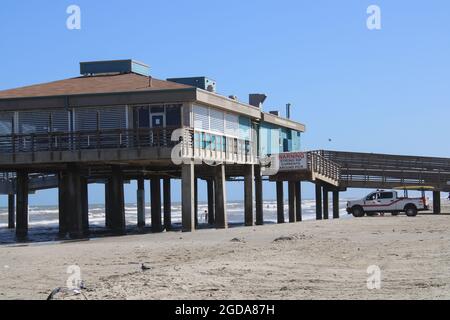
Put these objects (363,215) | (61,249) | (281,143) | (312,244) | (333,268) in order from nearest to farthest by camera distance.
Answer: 1. (333,268)
2. (312,244)
3. (61,249)
4. (363,215)
5. (281,143)

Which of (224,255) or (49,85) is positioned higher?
(49,85)

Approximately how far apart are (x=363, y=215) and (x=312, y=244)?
927 inches

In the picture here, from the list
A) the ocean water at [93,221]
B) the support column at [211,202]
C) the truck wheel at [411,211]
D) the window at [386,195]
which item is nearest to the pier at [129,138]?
the ocean water at [93,221]

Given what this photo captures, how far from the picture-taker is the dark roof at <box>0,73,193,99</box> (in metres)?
32.6

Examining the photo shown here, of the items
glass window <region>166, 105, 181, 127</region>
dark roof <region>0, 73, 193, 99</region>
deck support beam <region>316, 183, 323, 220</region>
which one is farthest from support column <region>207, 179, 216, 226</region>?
glass window <region>166, 105, 181, 127</region>

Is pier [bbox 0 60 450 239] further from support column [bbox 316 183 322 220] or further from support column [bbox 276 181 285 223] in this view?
support column [bbox 316 183 322 220]

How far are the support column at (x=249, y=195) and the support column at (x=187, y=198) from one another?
24.3ft

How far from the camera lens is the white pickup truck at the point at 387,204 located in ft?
139

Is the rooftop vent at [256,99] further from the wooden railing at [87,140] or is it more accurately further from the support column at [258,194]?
the wooden railing at [87,140]

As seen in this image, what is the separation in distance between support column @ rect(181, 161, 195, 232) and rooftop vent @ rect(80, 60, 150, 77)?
32.7 ft

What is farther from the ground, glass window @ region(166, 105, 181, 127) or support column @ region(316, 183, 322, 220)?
glass window @ region(166, 105, 181, 127)
